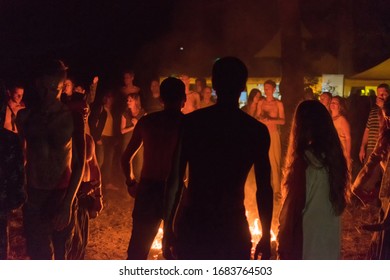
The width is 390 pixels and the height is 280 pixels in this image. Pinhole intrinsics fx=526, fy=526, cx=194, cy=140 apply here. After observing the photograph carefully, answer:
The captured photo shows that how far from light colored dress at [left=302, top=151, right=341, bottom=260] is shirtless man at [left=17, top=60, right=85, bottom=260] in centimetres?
177

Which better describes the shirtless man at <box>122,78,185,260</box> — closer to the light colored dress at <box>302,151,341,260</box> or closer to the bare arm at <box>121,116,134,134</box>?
the light colored dress at <box>302,151,341,260</box>

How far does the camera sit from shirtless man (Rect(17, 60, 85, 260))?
13.4ft

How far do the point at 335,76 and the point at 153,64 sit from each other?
12.3 feet

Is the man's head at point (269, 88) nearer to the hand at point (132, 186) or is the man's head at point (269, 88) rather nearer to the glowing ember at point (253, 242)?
the glowing ember at point (253, 242)

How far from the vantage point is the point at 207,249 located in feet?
10.8

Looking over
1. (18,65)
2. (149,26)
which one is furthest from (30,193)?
(149,26)

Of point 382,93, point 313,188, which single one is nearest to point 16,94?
point 313,188

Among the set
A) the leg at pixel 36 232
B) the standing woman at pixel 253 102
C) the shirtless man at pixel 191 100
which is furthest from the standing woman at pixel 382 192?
the shirtless man at pixel 191 100

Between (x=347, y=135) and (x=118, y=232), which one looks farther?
(x=347, y=135)

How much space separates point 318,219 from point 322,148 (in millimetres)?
528

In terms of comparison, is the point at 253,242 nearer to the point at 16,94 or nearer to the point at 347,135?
the point at 347,135

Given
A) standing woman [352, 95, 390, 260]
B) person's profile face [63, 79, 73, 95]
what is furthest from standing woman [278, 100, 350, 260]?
person's profile face [63, 79, 73, 95]

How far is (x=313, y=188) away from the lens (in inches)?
146

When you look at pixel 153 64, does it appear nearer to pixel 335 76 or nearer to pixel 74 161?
pixel 335 76
